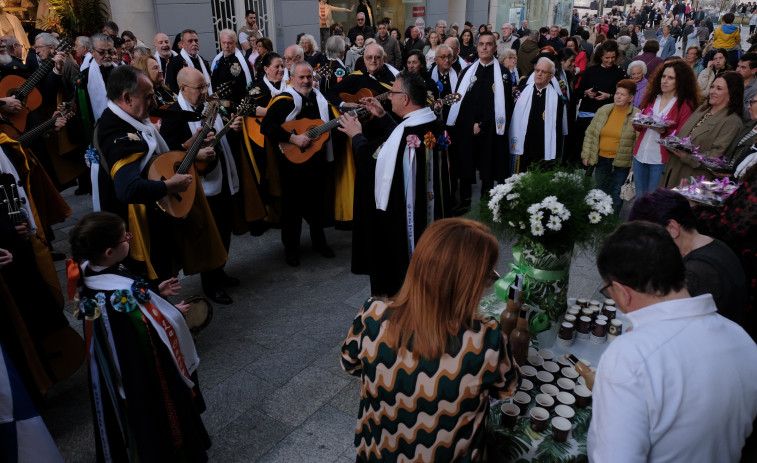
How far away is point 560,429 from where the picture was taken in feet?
6.07

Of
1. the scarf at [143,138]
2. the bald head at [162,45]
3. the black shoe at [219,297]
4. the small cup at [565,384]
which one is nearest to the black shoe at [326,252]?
the black shoe at [219,297]

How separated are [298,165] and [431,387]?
3.56 m

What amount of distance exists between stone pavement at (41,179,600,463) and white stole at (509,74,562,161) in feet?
4.96

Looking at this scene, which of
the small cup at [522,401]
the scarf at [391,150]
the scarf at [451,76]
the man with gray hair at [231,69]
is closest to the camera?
the small cup at [522,401]

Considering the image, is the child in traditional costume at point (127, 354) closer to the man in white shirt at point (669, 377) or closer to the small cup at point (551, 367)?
the small cup at point (551, 367)

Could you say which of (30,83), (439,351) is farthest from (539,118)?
(30,83)

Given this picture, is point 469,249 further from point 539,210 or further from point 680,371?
point 539,210

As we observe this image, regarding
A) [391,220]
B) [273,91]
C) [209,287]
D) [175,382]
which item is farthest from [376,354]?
[273,91]

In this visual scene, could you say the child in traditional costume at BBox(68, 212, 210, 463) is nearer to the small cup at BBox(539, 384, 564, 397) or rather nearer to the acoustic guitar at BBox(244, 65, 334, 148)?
the small cup at BBox(539, 384, 564, 397)

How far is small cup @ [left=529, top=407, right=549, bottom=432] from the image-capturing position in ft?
6.24

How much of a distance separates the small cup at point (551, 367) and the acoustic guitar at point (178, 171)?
257cm

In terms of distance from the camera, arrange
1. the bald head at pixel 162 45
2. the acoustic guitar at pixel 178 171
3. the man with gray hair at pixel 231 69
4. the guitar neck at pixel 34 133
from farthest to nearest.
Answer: the bald head at pixel 162 45 → the man with gray hair at pixel 231 69 → the guitar neck at pixel 34 133 → the acoustic guitar at pixel 178 171

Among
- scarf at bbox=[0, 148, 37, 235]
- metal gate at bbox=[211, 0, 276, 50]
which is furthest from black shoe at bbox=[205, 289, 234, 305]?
→ metal gate at bbox=[211, 0, 276, 50]

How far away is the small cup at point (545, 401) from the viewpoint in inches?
79.1
